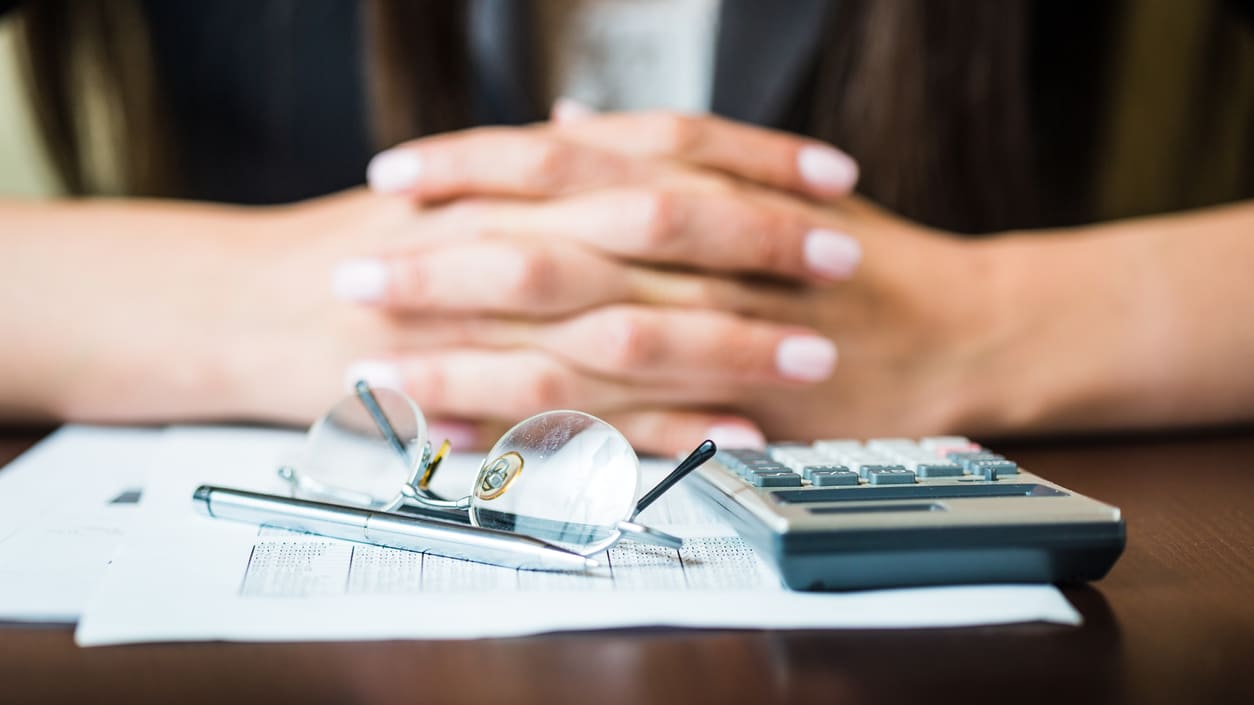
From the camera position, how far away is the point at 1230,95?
129cm

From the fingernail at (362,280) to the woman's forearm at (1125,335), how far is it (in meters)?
0.35

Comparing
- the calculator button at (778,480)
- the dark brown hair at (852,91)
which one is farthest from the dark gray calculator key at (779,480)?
the dark brown hair at (852,91)

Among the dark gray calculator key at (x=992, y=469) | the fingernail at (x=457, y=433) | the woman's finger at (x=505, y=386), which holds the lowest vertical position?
the fingernail at (x=457, y=433)

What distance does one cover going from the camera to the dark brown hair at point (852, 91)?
87cm

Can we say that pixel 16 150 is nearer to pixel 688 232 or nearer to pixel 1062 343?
pixel 688 232

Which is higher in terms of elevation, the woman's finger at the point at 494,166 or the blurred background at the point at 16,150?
the woman's finger at the point at 494,166

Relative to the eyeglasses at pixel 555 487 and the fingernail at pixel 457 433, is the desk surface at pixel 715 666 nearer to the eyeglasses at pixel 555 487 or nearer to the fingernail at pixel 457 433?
the eyeglasses at pixel 555 487

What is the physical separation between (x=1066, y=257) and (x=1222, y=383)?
0.38ft

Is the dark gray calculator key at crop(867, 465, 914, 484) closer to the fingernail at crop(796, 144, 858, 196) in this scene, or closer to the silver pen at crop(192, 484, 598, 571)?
the silver pen at crop(192, 484, 598, 571)

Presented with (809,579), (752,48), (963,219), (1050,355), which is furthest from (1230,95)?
(809,579)

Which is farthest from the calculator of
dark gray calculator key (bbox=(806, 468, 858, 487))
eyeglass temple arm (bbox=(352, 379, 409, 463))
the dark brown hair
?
the dark brown hair

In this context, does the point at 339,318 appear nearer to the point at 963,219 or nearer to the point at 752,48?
the point at 752,48

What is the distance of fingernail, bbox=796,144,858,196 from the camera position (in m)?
0.58

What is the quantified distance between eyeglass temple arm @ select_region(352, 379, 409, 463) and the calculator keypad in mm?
142
